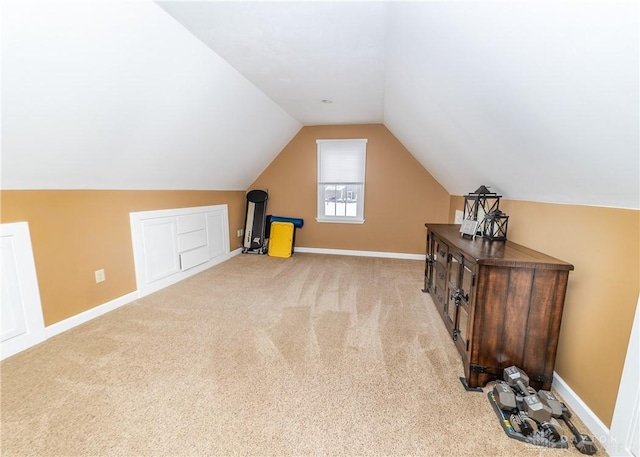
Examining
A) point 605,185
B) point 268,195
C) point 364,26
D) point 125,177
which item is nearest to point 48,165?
point 125,177

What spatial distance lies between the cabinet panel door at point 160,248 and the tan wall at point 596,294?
3.75 m

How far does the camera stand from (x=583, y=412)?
4.78 feet

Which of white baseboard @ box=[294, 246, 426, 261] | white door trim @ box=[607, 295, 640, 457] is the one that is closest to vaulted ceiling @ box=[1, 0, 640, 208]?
white door trim @ box=[607, 295, 640, 457]

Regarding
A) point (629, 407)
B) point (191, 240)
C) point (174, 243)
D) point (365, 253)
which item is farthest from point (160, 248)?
point (629, 407)

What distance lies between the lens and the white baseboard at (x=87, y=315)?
2.23 m

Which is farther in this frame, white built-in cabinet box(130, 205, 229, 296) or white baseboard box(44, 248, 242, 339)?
white built-in cabinet box(130, 205, 229, 296)

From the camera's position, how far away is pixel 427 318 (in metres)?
2.55

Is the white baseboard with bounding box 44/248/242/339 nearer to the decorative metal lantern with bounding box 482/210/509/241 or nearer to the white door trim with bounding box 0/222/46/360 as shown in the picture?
the white door trim with bounding box 0/222/46/360

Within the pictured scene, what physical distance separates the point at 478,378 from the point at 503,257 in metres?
0.77

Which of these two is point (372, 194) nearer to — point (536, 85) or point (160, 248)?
point (160, 248)

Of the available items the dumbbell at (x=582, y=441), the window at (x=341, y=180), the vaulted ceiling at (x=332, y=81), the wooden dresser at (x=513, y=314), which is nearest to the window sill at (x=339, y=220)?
the window at (x=341, y=180)

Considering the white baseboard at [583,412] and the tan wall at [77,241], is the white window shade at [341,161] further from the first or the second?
the white baseboard at [583,412]

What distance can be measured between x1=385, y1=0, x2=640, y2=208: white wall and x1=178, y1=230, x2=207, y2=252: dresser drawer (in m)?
3.14

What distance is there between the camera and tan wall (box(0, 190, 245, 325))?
211cm
